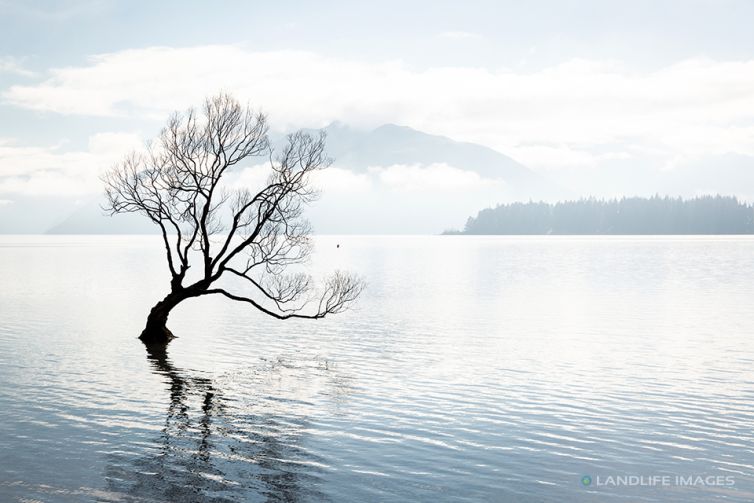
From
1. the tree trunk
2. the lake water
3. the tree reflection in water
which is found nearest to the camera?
the tree reflection in water

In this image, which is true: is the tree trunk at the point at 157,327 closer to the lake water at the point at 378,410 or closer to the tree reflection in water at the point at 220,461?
the lake water at the point at 378,410

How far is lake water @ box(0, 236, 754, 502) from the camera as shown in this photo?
60.1 feet

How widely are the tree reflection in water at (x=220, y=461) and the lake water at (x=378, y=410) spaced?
0.08 m

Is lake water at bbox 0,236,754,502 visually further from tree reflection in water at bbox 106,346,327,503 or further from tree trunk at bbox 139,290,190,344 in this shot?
tree trunk at bbox 139,290,190,344

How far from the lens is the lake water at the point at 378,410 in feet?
60.1

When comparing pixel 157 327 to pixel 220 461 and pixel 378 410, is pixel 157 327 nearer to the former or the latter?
pixel 378 410

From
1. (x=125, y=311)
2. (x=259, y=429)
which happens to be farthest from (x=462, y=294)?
(x=259, y=429)

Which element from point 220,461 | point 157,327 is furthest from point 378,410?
point 157,327

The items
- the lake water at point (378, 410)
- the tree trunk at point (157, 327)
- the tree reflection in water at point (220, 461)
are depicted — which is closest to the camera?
the tree reflection in water at point (220, 461)

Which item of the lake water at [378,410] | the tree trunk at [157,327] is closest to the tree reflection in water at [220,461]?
the lake water at [378,410]

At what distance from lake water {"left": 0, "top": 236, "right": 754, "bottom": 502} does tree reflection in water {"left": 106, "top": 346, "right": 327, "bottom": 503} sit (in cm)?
8

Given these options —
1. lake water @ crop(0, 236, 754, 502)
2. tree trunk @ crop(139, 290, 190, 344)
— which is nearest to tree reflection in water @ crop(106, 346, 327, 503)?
lake water @ crop(0, 236, 754, 502)

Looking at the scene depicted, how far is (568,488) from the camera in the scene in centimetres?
1834

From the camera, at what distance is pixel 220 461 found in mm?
19703
